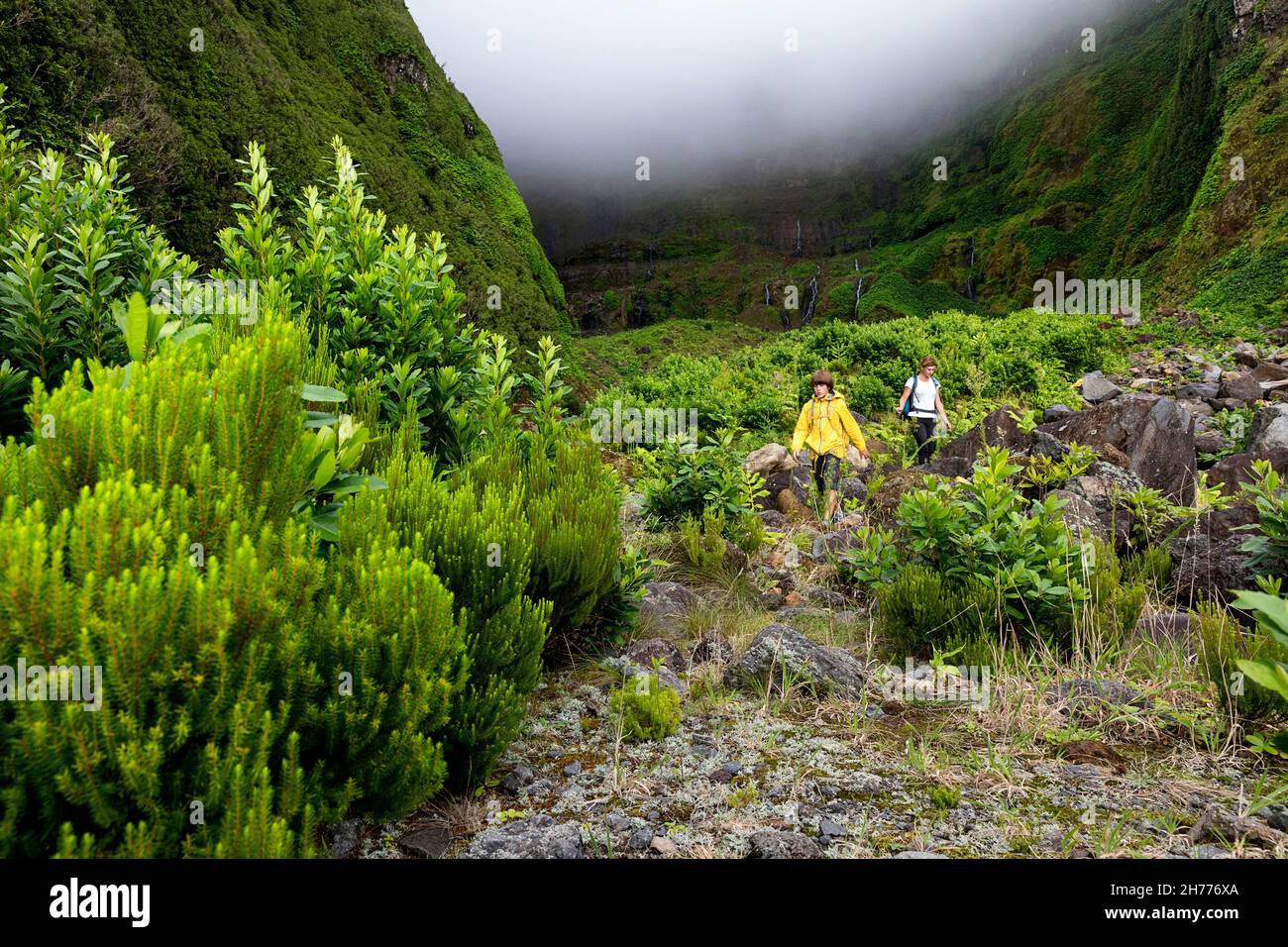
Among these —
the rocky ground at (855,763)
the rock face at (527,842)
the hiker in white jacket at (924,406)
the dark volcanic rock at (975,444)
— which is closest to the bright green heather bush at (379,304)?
the rocky ground at (855,763)

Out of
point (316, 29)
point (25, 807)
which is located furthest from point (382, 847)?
point (316, 29)

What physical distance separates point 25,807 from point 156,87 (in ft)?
64.7

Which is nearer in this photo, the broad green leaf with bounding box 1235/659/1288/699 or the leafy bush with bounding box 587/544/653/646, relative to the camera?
the broad green leaf with bounding box 1235/659/1288/699

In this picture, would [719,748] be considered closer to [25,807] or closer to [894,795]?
[894,795]

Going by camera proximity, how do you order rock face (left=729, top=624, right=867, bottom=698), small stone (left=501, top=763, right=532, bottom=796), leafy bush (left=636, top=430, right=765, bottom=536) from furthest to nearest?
1. leafy bush (left=636, top=430, right=765, bottom=536)
2. rock face (left=729, top=624, right=867, bottom=698)
3. small stone (left=501, top=763, right=532, bottom=796)

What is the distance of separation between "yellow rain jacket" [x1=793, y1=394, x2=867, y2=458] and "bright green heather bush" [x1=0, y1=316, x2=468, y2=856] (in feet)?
20.1

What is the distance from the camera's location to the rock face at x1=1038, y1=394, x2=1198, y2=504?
259 inches

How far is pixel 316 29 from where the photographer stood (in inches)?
1093

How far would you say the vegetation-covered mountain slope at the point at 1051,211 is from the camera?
30.4 meters

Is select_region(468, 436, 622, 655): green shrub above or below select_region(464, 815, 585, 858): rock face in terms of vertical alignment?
above

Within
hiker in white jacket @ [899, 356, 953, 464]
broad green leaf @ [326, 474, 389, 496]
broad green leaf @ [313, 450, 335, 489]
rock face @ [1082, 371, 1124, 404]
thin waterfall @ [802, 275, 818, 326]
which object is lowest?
broad green leaf @ [326, 474, 389, 496]

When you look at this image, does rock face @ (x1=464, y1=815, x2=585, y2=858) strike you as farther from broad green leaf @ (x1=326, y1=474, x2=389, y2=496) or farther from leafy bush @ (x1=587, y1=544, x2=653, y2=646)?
leafy bush @ (x1=587, y1=544, x2=653, y2=646)

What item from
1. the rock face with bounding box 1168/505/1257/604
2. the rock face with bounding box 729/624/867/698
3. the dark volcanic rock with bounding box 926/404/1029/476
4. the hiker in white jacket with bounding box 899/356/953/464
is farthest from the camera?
the hiker in white jacket with bounding box 899/356/953/464

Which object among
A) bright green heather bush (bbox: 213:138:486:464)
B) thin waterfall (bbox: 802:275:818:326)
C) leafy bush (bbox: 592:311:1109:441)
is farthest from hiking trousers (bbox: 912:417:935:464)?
thin waterfall (bbox: 802:275:818:326)
